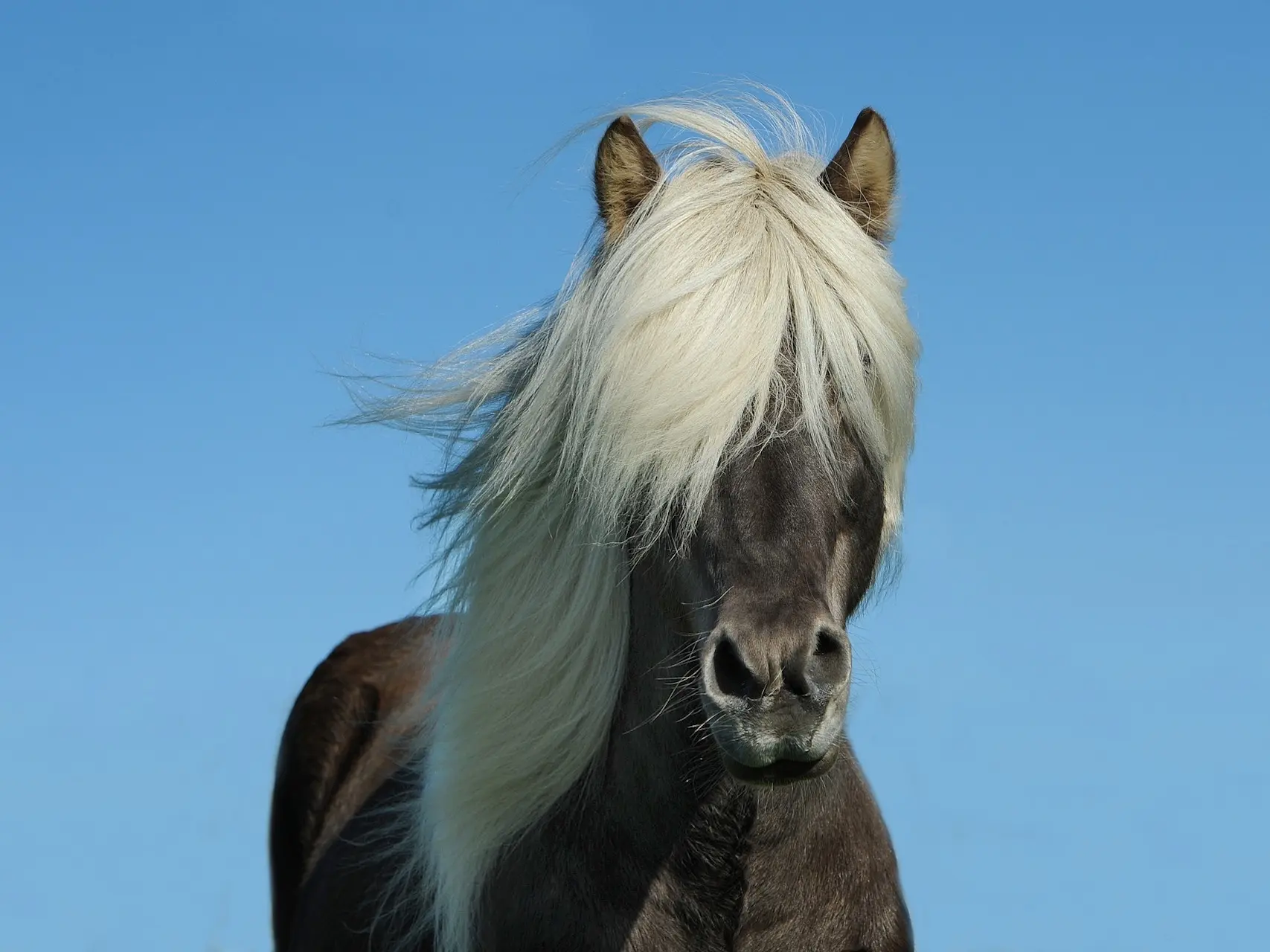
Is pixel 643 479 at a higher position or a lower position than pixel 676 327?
lower

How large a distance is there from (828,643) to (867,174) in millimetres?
1575

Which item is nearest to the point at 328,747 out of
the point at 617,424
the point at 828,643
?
the point at 617,424

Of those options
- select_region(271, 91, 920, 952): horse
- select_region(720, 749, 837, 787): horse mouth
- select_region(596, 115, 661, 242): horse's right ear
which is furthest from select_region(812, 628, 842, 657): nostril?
select_region(596, 115, 661, 242): horse's right ear

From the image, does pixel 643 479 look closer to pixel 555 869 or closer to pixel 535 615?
pixel 535 615

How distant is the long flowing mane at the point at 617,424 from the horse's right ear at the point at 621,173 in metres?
0.07

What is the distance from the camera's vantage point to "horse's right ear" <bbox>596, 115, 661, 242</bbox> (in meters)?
3.93

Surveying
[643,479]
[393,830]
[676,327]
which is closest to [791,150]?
[676,327]

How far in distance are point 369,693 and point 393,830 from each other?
4.96 feet

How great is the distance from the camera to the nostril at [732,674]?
3.10m

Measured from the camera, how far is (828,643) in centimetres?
314

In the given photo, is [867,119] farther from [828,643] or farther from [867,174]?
[828,643]

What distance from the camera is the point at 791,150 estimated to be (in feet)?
14.2

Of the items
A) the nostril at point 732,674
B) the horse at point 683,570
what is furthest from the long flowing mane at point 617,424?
the nostril at point 732,674

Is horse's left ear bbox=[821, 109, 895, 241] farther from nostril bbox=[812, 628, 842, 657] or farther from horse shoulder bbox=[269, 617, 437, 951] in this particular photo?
horse shoulder bbox=[269, 617, 437, 951]
